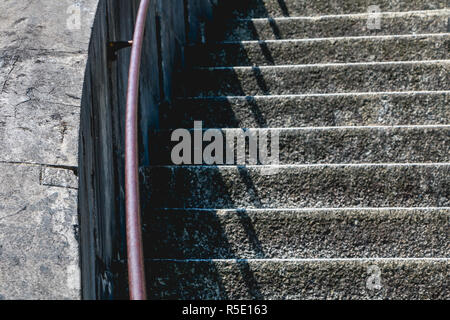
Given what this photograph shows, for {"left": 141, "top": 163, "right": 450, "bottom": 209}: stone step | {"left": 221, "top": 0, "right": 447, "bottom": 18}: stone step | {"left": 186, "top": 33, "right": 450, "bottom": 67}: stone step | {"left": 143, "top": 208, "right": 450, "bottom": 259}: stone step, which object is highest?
{"left": 221, "top": 0, "right": 447, "bottom": 18}: stone step

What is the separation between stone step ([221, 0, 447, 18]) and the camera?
5.25 meters

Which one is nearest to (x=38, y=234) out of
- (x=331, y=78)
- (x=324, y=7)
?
(x=331, y=78)

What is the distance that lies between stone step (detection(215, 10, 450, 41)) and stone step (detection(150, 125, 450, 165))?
4.73ft

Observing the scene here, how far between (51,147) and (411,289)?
1.49 metres

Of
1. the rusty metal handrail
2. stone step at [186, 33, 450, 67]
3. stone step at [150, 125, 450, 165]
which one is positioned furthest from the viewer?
stone step at [186, 33, 450, 67]

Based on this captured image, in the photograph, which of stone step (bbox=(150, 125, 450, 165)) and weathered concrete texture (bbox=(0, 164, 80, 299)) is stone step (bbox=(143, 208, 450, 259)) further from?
weathered concrete texture (bbox=(0, 164, 80, 299))

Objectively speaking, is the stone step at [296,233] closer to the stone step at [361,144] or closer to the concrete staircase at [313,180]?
the concrete staircase at [313,180]

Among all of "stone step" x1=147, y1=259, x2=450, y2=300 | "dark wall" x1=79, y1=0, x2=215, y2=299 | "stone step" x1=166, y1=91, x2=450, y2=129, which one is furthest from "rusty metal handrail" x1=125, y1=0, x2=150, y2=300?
"stone step" x1=166, y1=91, x2=450, y2=129

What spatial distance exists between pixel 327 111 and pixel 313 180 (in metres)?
0.65

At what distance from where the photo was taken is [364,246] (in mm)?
3150

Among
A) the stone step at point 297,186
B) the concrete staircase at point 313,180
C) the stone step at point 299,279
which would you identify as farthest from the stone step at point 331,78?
the stone step at point 299,279

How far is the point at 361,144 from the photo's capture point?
11.9 ft
